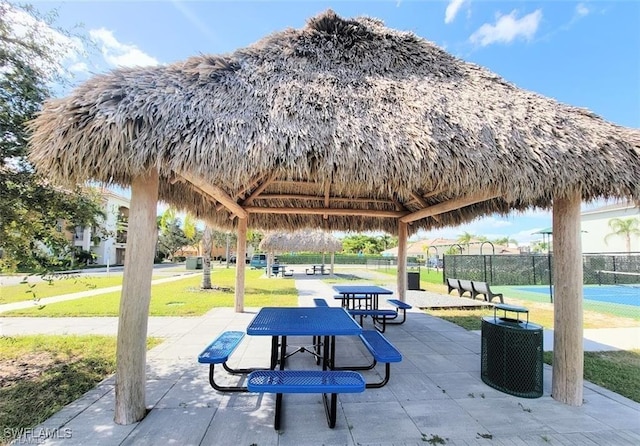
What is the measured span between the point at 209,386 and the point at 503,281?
19714mm

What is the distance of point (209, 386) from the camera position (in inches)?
152

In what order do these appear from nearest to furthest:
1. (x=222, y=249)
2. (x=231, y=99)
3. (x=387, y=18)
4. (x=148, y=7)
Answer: (x=231, y=99) < (x=387, y=18) < (x=148, y=7) < (x=222, y=249)

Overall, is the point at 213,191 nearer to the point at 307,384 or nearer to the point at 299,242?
the point at 307,384

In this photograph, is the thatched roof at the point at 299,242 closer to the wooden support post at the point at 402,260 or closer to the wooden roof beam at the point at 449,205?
the wooden support post at the point at 402,260

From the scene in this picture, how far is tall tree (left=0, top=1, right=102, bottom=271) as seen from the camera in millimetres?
3721

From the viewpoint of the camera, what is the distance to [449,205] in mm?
5773

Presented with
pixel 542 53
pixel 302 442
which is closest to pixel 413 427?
pixel 302 442

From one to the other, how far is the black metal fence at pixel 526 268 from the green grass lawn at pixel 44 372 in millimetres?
17267

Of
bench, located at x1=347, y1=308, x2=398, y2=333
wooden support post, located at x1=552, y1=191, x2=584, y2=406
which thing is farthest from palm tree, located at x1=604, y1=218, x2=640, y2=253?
wooden support post, located at x1=552, y1=191, x2=584, y2=406

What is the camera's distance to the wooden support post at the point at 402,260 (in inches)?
345

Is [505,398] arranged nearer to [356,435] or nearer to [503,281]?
[356,435]

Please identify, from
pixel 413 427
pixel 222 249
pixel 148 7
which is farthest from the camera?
pixel 222 249

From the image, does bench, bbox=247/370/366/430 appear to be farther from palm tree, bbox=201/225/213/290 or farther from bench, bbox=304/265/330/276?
bench, bbox=304/265/330/276

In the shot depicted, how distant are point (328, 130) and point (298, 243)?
1817cm
